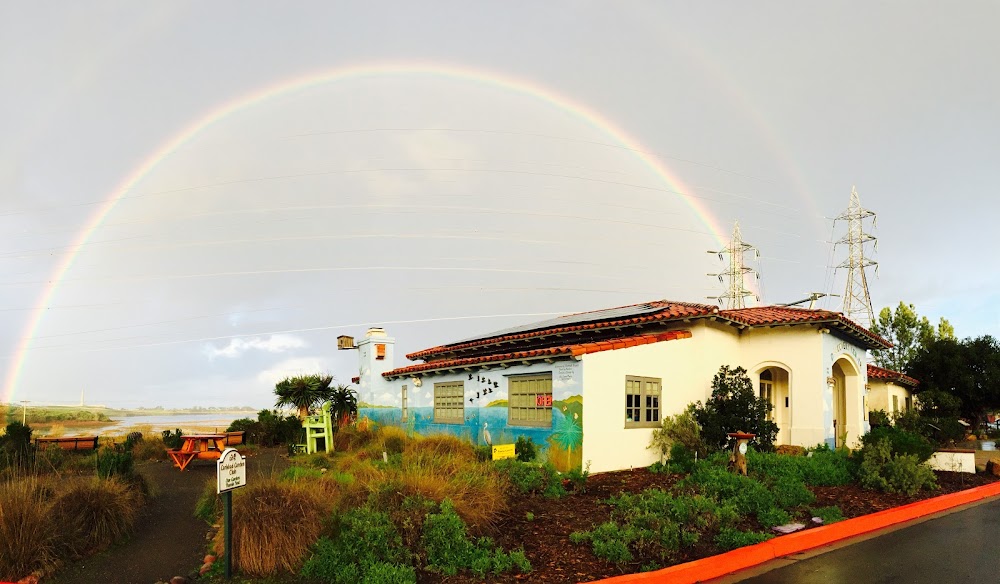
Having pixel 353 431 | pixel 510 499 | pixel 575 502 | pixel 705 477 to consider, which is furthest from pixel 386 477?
pixel 353 431

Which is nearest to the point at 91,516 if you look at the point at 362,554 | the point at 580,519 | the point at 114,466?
the point at 114,466

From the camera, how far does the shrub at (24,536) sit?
7770 mm

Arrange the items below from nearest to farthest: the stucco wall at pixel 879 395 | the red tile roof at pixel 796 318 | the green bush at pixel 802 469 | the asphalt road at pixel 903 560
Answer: the asphalt road at pixel 903 560 < the green bush at pixel 802 469 < the red tile roof at pixel 796 318 < the stucco wall at pixel 879 395

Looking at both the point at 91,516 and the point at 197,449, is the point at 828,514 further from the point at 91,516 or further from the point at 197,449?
the point at 197,449

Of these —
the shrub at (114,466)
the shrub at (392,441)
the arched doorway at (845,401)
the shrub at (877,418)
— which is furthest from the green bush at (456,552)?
the shrub at (877,418)

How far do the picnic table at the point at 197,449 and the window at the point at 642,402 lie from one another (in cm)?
1058

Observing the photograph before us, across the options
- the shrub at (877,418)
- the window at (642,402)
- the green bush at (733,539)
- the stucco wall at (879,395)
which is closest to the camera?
the green bush at (733,539)

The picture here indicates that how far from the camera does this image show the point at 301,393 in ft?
96.5

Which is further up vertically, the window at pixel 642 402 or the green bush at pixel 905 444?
the window at pixel 642 402

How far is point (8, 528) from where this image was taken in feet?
26.0

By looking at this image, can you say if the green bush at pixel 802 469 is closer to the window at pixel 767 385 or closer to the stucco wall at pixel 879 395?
the window at pixel 767 385

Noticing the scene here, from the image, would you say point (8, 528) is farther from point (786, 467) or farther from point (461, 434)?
point (786, 467)

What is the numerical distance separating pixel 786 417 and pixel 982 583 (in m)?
14.1

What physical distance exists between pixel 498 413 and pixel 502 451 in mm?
2842
